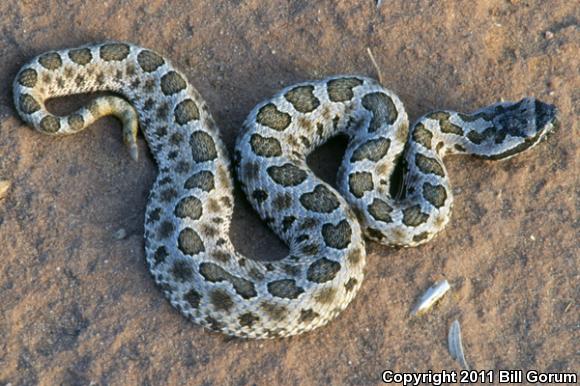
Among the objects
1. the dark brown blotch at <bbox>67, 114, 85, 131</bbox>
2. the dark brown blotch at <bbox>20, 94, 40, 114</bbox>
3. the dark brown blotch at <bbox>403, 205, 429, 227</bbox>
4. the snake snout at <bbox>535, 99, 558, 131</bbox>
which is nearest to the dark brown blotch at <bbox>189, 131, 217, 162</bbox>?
the dark brown blotch at <bbox>67, 114, 85, 131</bbox>

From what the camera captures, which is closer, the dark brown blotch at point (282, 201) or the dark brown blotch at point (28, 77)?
the dark brown blotch at point (282, 201)

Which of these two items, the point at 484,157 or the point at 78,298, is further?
the point at 484,157

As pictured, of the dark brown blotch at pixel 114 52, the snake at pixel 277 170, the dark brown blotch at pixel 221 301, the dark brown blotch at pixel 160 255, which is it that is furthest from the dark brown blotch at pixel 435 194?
the dark brown blotch at pixel 114 52

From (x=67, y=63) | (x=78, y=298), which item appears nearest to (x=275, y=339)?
(x=78, y=298)

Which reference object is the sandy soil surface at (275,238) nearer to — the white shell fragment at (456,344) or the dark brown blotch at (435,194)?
the white shell fragment at (456,344)

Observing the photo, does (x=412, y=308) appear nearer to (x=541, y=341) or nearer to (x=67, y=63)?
(x=541, y=341)

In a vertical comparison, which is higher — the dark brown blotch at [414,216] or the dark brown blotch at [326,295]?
the dark brown blotch at [414,216]
